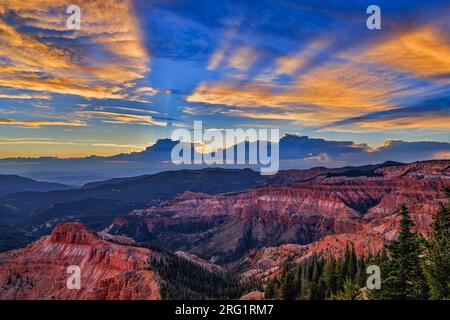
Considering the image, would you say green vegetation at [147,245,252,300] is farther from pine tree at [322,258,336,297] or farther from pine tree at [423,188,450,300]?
pine tree at [423,188,450,300]

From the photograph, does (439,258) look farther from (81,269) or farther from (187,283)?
(81,269)

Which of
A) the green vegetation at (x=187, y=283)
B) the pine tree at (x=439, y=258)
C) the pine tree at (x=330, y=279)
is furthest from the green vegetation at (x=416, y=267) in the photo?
the green vegetation at (x=187, y=283)

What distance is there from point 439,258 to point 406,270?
315cm

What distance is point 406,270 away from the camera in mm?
32406

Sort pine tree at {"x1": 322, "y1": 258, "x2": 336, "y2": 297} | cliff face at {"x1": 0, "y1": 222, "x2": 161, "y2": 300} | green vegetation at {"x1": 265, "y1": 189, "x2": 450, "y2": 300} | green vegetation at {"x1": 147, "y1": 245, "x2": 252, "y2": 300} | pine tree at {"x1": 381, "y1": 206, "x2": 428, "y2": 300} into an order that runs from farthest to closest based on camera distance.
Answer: cliff face at {"x1": 0, "y1": 222, "x2": 161, "y2": 300} < green vegetation at {"x1": 147, "y1": 245, "x2": 252, "y2": 300} < pine tree at {"x1": 322, "y1": 258, "x2": 336, "y2": 297} < pine tree at {"x1": 381, "y1": 206, "x2": 428, "y2": 300} < green vegetation at {"x1": 265, "y1": 189, "x2": 450, "y2": 300}

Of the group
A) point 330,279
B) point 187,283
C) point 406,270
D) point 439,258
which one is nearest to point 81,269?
point 187,283

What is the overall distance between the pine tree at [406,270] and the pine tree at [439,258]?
106cm

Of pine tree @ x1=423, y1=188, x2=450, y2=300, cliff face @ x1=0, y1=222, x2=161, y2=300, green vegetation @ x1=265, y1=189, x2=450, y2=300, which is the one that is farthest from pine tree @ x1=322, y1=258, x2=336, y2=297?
cliff face @ x1=0, y1=222, x2=161, y2=300

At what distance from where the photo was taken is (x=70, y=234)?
10862 centimetres

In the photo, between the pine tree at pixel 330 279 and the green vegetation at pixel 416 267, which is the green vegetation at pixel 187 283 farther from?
the green vegetation at pixel 416 267

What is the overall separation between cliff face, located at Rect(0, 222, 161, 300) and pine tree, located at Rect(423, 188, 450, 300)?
50.9 metres

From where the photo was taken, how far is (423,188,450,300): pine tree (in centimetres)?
2909
